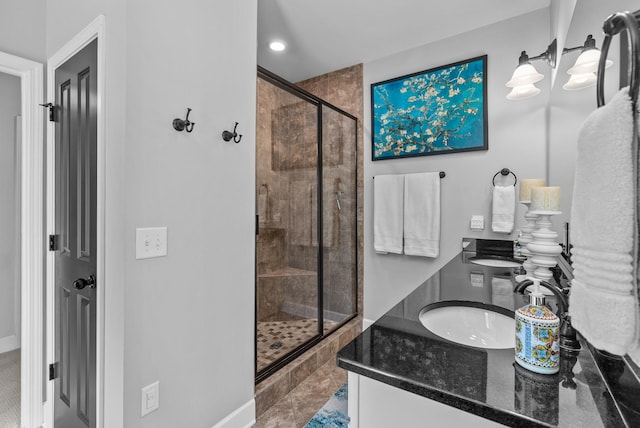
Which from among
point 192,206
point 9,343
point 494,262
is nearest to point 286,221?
point 192,206

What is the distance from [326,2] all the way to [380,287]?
2.35 metres

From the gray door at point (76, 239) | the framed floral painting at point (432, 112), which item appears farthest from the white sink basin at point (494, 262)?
the gray door at point (76, 239)

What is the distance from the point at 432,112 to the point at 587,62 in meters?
1.65

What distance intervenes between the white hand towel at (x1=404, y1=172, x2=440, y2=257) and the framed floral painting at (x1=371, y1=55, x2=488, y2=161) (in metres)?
0.25

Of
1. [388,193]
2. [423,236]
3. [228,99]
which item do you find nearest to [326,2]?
[228,99]

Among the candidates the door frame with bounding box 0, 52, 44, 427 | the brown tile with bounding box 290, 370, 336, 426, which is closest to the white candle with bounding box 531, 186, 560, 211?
the brown tile with bounding box 290, 370, 336, 426

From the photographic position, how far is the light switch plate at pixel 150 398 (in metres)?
1.30

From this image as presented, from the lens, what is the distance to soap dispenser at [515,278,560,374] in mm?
658

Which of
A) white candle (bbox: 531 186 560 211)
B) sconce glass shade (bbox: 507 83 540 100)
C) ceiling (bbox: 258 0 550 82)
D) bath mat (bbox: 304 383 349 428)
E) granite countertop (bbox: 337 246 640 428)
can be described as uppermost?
ceiling (bbox: 258 0 550 82)

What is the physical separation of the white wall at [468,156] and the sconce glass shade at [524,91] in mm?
205

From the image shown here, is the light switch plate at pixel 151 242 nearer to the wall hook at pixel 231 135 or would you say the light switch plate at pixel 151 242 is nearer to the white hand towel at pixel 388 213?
the wall hook at pixel 231 135

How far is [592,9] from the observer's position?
39.8 inches

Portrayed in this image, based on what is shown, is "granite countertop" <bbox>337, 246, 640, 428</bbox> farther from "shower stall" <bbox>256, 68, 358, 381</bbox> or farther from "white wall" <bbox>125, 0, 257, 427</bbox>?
"shower stall" <bbox>256, 68, 358, 381</bbox>

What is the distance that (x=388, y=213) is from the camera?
112 inches
